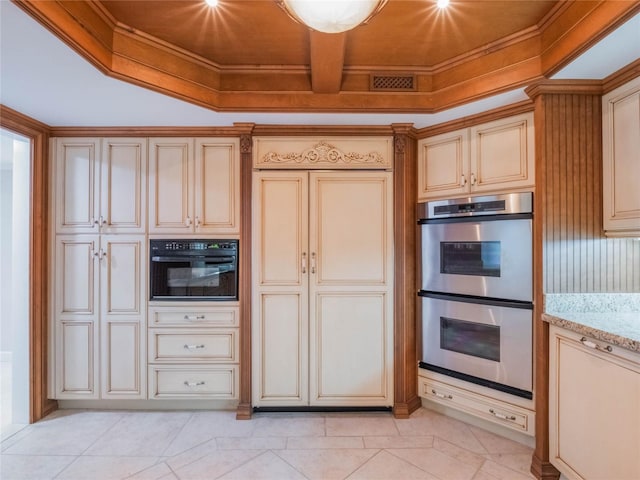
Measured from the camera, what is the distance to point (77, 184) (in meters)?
2.49

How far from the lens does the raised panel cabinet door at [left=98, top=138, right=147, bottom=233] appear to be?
248cm

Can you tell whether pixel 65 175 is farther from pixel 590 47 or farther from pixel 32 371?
pixel 590 47

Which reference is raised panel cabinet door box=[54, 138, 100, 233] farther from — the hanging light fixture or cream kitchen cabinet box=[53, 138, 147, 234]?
the hanging light fixture

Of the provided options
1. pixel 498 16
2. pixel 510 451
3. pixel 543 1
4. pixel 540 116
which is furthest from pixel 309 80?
pixel 510 451

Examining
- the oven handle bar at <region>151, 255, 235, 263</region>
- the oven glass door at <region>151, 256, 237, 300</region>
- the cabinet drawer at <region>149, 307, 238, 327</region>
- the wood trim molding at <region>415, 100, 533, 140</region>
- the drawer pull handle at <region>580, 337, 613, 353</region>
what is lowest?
the cabinet drawer at <region>149, 307, 238, 327</region>

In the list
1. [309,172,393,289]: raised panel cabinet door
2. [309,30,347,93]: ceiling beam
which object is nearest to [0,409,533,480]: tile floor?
[309,172,393,289]: raised panel cabinet door

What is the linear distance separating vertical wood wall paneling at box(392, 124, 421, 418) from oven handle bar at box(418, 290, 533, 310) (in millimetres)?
165

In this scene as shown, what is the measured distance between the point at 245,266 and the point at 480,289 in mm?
1729

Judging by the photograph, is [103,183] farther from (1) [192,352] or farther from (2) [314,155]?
(2) [314,155]

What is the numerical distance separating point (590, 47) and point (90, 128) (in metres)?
3.24

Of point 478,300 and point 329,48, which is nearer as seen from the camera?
point 329,48

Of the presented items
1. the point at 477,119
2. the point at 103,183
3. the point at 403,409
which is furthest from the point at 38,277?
the point at 477,119

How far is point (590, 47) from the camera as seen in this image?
149 centimetres

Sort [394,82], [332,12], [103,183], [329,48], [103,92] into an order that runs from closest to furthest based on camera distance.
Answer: [332,12] < [329,48] < [103,92] < [394,82] < [103,183]
